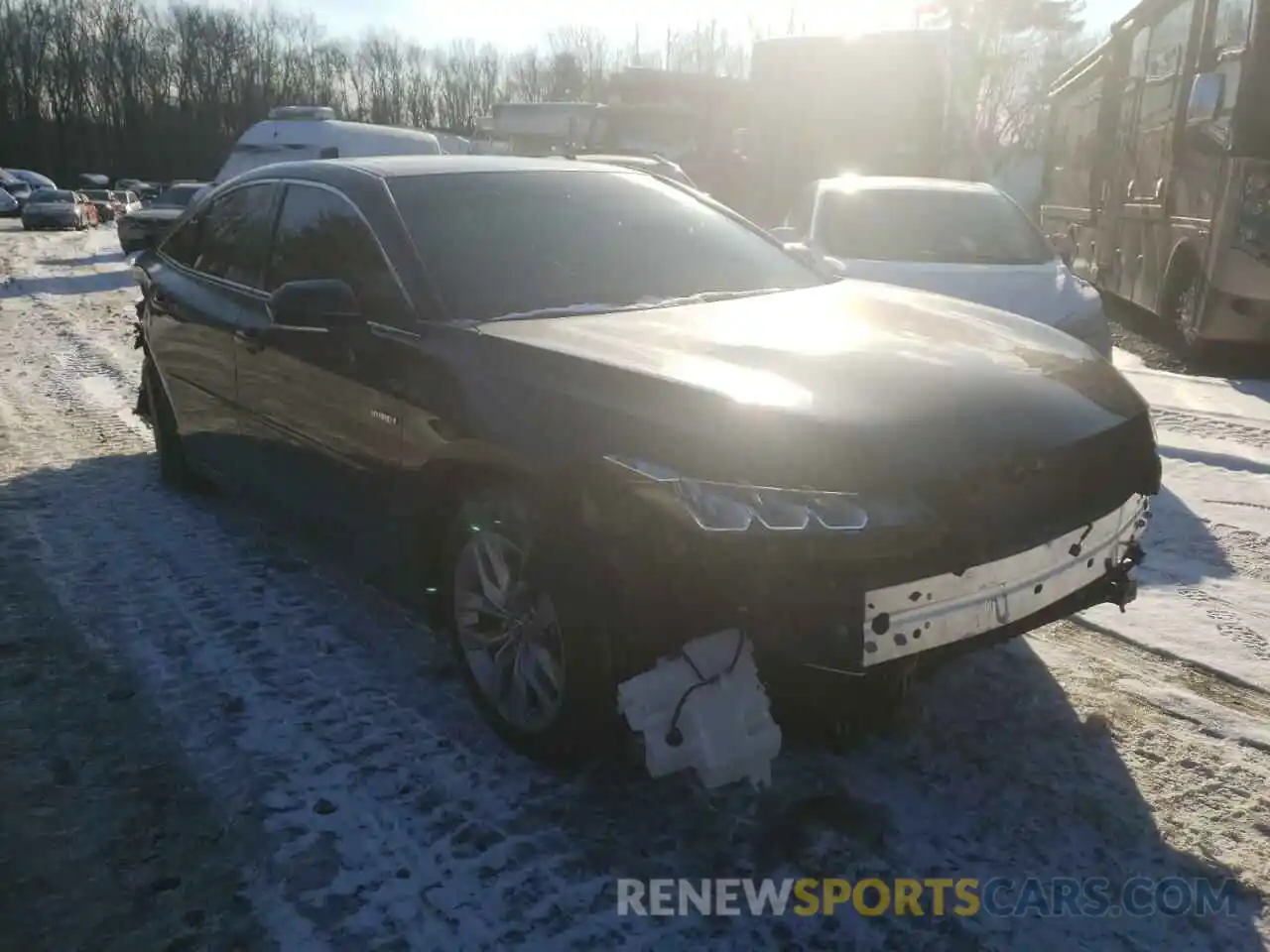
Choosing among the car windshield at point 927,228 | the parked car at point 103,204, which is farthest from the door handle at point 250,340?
the parked car at point 103,204

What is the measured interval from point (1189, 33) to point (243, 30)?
85599 mm

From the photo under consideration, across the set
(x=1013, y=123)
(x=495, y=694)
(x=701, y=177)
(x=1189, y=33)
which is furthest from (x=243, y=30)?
(x=495, y=694)

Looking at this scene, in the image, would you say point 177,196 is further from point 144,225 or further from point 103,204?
point 103,204

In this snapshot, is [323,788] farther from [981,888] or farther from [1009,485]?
[1009,485]

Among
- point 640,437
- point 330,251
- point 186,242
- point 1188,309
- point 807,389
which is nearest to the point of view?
point 640,437

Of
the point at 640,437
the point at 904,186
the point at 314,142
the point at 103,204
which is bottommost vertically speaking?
the point at 103,204

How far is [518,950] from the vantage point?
2.30 m

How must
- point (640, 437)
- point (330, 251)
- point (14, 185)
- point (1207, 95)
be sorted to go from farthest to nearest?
point (14, 185), point (1207, 95), point (330, 251), point (640, 437)

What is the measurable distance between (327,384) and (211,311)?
50.7 inches

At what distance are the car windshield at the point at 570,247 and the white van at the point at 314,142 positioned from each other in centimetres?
1312

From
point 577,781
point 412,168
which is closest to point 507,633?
point 577,781

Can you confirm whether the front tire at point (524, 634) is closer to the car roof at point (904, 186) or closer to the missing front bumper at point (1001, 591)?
the missing front bumper at point (1001, 591)

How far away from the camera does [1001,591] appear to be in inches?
103

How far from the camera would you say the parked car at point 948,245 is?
255 inches
